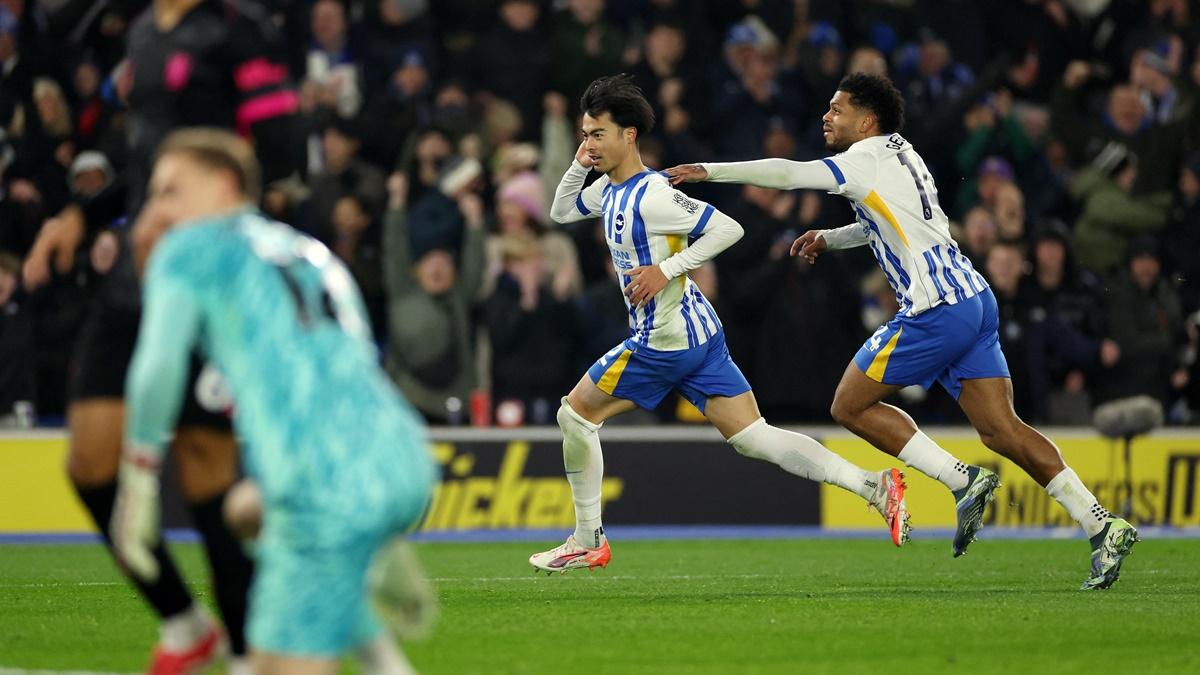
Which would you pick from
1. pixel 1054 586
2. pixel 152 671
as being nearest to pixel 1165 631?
pixel 1054 586

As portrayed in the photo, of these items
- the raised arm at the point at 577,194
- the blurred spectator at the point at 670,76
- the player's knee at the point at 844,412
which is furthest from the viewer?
the blurred spectator at the point at 670,76

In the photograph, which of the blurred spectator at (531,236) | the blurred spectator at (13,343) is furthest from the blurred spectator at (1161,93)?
the blurred spectator at (13,343)

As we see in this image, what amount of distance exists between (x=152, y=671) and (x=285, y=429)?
1347mm

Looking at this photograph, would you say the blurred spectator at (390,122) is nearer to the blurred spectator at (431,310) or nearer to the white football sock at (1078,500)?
the blurred spectator at (431,310)

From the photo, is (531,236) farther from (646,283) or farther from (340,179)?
(646,283)

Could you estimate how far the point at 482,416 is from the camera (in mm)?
15219

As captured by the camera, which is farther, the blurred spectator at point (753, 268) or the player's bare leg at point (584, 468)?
the blurred spectator at point (753, 268)

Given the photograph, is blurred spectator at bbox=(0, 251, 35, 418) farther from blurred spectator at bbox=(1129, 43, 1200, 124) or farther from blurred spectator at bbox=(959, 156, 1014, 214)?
blurred spectator at bbox=(1129, 43, 1200, 124)

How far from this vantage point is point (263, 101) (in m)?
6.35

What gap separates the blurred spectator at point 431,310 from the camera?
15031 mm

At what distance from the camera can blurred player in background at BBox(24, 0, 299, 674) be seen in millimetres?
5598

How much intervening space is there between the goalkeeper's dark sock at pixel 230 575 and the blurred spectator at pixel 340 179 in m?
9.79

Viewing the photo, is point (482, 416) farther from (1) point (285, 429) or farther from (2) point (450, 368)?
(1) point (285, 429)

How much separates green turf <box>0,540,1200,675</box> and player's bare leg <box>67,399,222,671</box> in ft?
3.74
